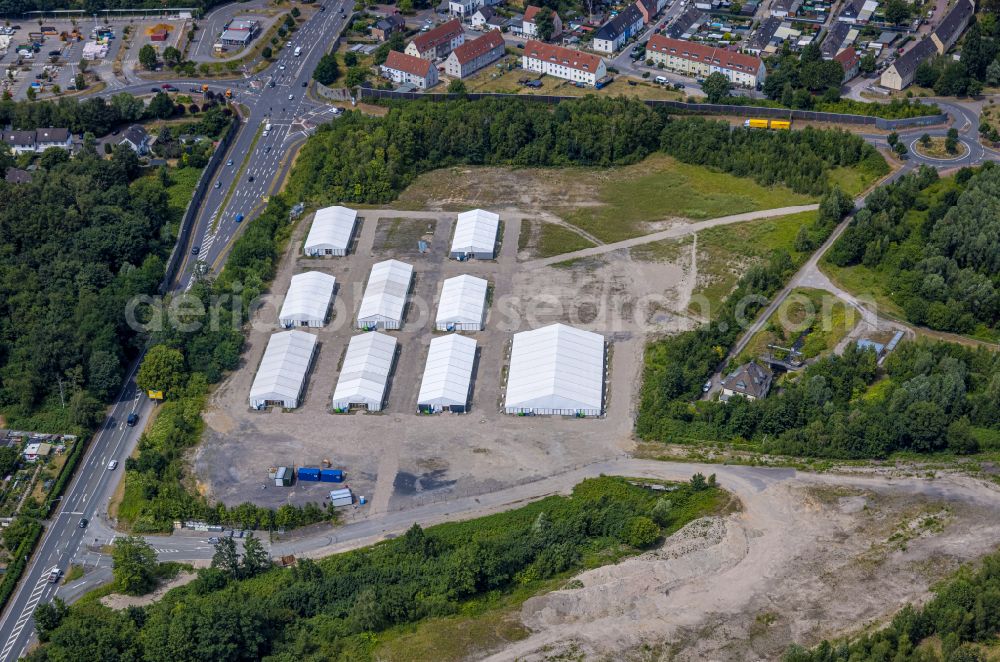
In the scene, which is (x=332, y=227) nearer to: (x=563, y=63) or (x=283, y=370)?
(x=283, y=370)

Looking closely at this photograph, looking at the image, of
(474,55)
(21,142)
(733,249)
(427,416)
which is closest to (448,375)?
(427,416)

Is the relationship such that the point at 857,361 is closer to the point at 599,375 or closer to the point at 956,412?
the point at 956,412

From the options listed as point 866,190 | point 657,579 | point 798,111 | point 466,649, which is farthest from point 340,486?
point 798,111

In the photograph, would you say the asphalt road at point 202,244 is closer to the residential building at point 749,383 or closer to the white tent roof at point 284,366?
the white tent roof at point 284,366

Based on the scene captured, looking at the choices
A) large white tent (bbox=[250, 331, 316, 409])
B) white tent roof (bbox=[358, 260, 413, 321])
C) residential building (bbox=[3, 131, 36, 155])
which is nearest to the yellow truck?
white tent roof (bbox=[358, 260, 413, 321])

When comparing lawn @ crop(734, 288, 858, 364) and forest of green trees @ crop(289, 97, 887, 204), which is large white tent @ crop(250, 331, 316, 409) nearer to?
forest of green trees @ crop(289, 97, 887, 204)

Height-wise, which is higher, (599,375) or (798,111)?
(798,111)
